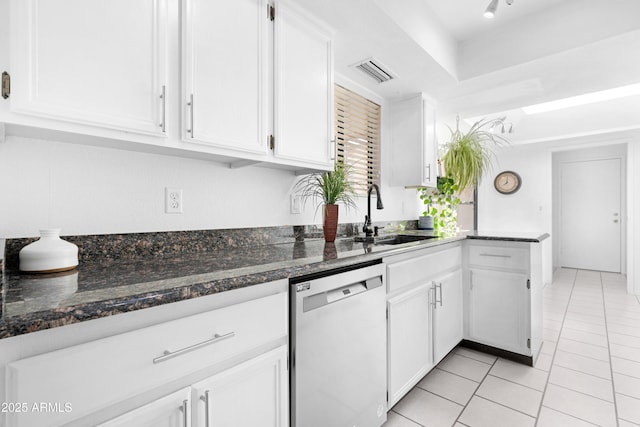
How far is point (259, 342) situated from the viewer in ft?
3.23

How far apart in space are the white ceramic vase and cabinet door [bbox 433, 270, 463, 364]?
6.45ft

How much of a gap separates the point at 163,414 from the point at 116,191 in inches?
35.9

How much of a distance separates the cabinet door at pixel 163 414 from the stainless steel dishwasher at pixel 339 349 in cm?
39

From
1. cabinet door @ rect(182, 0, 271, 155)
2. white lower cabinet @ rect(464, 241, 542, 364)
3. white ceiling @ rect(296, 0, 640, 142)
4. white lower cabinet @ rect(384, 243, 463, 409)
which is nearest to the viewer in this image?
cabinet door @ rect(182, 0, 271, 155)

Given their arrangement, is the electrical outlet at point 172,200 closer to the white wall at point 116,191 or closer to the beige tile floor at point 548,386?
the white wall at point 116,191

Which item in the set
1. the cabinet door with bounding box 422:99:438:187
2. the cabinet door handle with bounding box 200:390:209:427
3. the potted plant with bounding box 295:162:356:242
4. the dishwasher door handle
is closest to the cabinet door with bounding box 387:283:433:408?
the dishwasher door handle

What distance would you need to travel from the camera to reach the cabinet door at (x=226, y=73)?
3.95 feet

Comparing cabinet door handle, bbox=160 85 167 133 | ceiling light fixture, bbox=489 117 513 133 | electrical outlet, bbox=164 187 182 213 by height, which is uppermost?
ceiling light fixture, bbox=489 117 513 133

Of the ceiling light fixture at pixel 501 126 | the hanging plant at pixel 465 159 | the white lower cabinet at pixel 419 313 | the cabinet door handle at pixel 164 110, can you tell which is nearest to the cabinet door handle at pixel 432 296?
the white lower cabinet at pixel 419 313

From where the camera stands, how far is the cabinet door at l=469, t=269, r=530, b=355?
7.47 feet

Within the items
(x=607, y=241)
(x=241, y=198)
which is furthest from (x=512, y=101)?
(x=607, y=241)

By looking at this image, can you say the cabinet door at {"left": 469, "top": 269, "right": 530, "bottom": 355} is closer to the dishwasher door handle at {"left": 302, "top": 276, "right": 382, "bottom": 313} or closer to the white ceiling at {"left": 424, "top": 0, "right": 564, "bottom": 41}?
the dishwasher door handle at {"left": 302, "top": 276, "right": 382, "bottom": 313}

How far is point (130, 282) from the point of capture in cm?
86

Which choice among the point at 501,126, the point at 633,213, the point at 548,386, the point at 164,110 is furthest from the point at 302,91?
the point at 633,213
